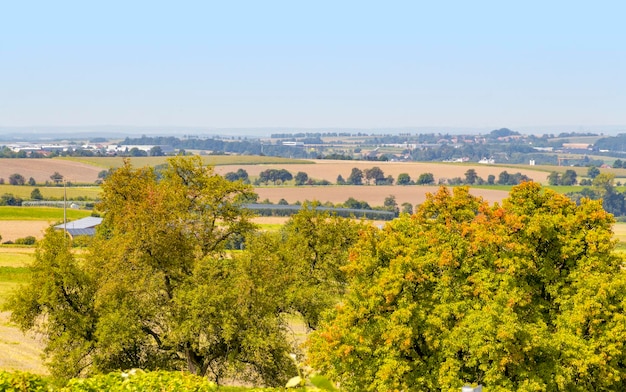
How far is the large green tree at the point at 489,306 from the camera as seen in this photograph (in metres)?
36.5

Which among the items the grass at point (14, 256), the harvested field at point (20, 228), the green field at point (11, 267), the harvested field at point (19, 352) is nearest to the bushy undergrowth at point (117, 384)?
the harvested field at point (19, 352)

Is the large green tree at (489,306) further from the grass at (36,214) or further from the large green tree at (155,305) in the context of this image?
the grass at (36,214)

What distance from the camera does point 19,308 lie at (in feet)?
144

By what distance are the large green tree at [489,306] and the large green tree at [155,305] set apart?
3851mm

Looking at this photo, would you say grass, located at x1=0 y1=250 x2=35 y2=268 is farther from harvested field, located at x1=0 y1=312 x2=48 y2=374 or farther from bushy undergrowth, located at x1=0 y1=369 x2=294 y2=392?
bushy undergrowth, located at x1=0 y1=369 x2=294 y2=392

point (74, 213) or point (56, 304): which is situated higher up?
point (56, 304)

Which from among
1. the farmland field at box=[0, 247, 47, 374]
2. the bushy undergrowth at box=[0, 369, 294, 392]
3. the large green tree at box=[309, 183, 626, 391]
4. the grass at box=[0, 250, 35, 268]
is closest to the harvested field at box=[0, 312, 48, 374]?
the farmland field at box=[0, 247, 47, 374]

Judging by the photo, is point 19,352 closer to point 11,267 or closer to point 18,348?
point 18,348

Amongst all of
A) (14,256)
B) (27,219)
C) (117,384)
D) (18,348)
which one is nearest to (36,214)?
(27,219)

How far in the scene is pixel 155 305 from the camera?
147ft

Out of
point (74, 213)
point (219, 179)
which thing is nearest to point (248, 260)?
point (219, 179)

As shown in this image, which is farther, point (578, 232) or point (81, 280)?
point (81, 280)

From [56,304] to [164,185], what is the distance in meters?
10.4

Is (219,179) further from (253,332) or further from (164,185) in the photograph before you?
(253,332)
